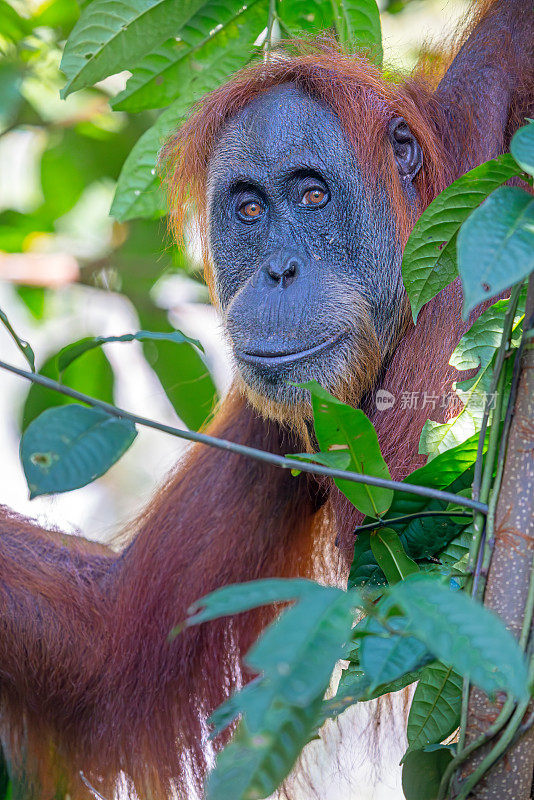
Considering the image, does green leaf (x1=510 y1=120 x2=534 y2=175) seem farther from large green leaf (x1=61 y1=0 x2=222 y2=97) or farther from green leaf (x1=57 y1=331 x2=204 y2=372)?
large green leaf (x1=61 y1=0 x2=222 y2=97)

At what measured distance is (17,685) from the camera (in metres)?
2.84

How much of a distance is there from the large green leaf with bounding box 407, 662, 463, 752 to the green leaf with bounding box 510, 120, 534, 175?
850 mm

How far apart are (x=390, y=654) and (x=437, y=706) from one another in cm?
49

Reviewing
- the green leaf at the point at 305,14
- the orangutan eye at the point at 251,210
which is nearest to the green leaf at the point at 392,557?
the orangutan eye at the point at 251,210

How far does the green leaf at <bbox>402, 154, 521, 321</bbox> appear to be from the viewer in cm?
149

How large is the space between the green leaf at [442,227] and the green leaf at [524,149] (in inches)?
10.7

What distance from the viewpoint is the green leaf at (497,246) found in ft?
3.52

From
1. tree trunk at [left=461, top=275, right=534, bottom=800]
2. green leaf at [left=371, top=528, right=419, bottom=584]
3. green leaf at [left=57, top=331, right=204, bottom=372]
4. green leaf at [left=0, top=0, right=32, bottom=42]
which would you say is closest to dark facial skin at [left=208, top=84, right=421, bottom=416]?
green leaf at [left=371, top=528, right=419, bottom=584]

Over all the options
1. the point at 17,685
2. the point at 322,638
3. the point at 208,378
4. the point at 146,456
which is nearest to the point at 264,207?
the point at 208,378

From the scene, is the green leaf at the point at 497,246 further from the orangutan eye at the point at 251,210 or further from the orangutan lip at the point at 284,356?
the orangutan eye at the point at 251,210

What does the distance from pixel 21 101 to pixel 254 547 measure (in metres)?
2.20

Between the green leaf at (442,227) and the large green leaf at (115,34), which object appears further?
the large green leaf at (115,34)

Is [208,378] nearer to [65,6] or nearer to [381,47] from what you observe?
[381,47]

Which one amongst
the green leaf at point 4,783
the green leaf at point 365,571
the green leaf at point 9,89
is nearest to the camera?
the green leaf at point 365,571
